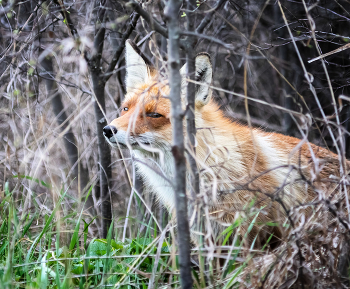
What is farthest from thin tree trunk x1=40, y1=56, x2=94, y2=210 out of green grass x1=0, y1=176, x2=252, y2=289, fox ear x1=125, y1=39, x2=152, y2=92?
green grass x1=0, y1=176, x2=252, y2=289

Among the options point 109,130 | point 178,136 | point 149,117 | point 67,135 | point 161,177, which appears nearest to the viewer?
point 178,136

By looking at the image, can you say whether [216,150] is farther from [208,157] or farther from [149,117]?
[149,117]

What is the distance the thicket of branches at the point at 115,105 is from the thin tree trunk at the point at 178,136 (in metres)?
0.09

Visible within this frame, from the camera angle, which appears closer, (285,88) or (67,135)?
(67,135)

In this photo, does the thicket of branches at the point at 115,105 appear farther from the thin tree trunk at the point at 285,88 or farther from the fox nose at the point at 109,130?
the fox nose at the point at 109,130

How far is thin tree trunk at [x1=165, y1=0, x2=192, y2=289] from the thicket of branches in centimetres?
9

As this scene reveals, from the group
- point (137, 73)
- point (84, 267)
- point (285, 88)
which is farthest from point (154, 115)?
point (285, 88)

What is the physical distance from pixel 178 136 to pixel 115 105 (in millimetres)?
2798

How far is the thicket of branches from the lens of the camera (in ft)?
6.52

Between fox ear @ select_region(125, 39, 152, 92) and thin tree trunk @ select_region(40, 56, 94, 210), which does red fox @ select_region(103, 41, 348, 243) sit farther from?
thin tree trunk @ select_region(40, 56, 94, 210)

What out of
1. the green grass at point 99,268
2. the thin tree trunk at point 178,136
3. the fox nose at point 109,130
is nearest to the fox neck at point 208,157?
the fox nose at point 109,130

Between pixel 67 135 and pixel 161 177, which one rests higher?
pixel 67 135

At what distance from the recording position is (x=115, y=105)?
4.39m

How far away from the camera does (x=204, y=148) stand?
3.26m
